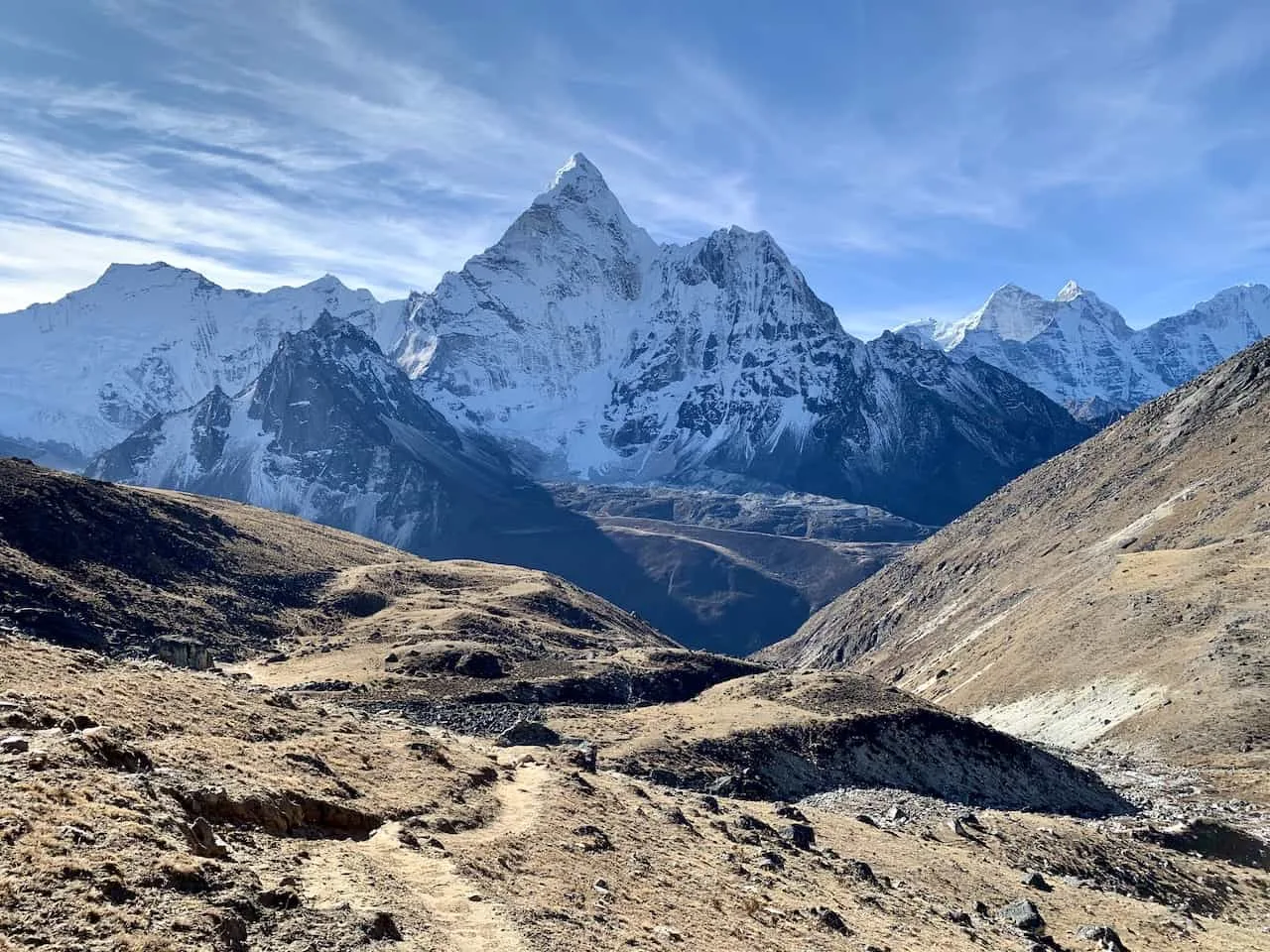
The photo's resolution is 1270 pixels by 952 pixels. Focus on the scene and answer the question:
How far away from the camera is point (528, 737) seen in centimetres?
6181

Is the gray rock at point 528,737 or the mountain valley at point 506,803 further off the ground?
the mountain valley at point 506,803

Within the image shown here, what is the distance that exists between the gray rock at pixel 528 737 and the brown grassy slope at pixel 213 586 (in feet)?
102

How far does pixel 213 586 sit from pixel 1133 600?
92.9 metres

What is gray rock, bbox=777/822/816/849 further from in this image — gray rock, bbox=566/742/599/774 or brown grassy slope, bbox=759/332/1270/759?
brown grassy slope, bbox=759/332/1270/759

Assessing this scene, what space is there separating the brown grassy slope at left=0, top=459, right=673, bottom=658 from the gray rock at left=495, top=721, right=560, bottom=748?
102 feet

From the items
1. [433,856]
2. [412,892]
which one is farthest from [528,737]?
[412,892]

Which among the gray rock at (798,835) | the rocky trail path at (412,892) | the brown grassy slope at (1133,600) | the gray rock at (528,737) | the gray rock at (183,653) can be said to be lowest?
the gray rock at (183,653)

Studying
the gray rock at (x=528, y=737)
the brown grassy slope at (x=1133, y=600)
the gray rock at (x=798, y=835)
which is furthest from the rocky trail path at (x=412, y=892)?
the brown grassy slope at (x=1133, y=600)

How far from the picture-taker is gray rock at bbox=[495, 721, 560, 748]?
6000 cm

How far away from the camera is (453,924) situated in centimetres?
2339

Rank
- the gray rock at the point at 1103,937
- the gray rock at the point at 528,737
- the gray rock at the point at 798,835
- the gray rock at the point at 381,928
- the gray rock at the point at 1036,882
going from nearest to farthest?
the gray rock at the point at 381,928 → the gray rock at the point at 1103,937 → the gray rock at the point at 798,835 → the gray rock at the point at 1036,882 → the gray rock at the point at 528,737

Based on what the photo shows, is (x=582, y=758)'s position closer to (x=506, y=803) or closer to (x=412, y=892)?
(x=506, y=803)

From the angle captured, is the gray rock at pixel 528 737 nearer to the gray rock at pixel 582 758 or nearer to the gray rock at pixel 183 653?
the gray rock at pixel 582 758

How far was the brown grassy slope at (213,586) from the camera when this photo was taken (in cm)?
9025
